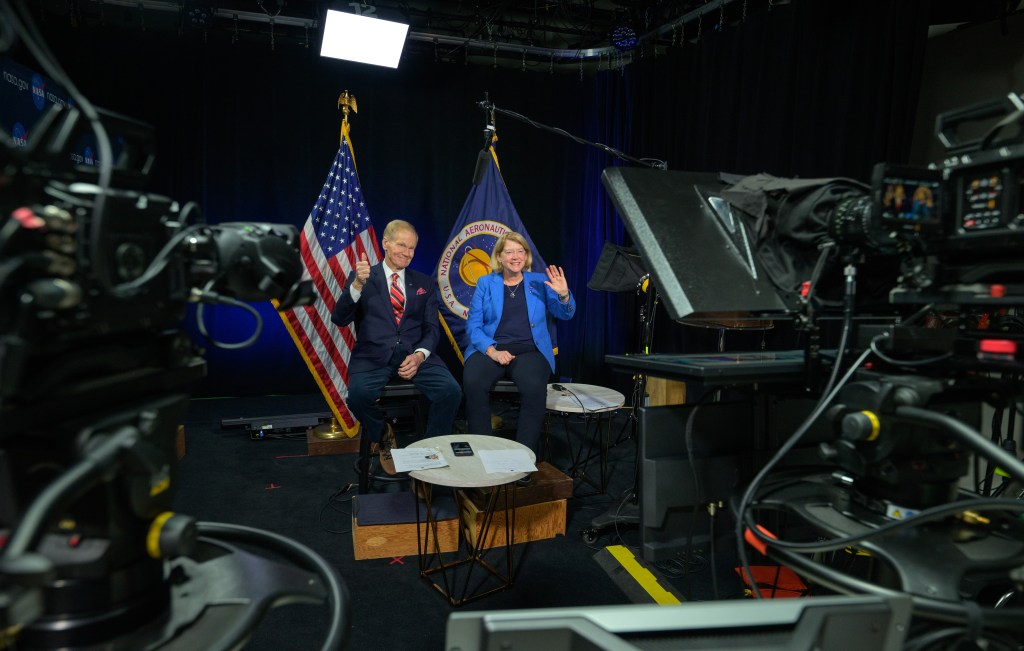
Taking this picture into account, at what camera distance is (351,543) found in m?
2.37

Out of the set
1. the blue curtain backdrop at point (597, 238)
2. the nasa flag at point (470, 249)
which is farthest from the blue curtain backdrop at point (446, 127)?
the nasa flag at point (470, 249)

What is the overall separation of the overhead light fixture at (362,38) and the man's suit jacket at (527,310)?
1.95 m

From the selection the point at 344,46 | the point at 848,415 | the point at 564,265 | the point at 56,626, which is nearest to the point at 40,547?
the point at 56,626

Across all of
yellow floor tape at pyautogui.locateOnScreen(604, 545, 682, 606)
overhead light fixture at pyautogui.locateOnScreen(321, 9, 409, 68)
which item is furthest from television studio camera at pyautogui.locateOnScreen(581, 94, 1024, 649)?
overhead light fixture at pyautogui.locateOnScreen(321, 9, 409, 68)

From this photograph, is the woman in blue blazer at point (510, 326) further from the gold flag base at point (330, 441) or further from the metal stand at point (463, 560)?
the gold flag base at point (330, 441)

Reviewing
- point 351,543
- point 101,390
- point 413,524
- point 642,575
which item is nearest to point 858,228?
point 101,390

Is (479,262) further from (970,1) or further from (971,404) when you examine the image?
(971,404)

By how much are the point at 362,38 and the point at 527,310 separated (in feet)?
7.52

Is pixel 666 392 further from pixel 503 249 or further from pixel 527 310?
pixel 503 249

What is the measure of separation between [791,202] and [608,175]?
0.31 metres

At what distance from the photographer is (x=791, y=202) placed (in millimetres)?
967

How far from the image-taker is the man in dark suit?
9.52 feet

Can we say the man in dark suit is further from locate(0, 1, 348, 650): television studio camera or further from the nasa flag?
locate(0, 1, 348, 650): television studio camera

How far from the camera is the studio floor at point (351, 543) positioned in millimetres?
1804
